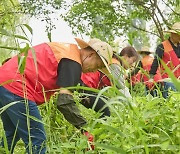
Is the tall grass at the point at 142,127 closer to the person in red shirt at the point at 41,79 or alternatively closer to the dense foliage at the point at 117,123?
the dense foliage at the point at 117,123

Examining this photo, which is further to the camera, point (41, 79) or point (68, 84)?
point (41, 79)

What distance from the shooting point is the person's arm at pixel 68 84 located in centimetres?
378

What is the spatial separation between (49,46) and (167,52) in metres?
2.82

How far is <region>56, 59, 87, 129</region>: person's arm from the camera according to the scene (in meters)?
3.78

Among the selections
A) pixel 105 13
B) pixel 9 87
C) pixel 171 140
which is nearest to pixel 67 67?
pixel 9 87

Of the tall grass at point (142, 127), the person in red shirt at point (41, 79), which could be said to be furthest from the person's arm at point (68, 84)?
the tall grass at point (142, 127)

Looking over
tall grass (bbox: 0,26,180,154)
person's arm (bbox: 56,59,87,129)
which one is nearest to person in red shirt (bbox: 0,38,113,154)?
person's arm (bbox: 56,59,87,129)

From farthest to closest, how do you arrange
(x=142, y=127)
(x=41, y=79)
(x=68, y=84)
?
(x=41, y=79) < (x=68, y=84) < (x=142, y=127)

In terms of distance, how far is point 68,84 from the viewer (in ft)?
12.3

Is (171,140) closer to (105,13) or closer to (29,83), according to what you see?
(29,83)

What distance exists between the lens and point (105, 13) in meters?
13.2

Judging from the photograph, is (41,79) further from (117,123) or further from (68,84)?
(117,123)

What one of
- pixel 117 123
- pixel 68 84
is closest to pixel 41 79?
pixel 68 84

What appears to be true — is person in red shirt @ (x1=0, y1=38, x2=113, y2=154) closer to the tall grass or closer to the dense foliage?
the dense foliage
